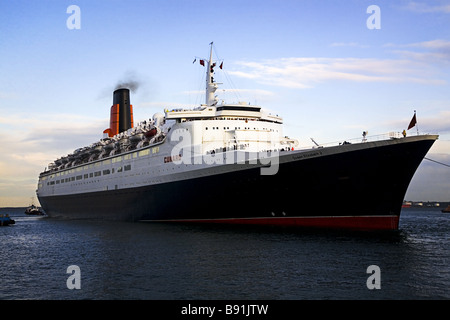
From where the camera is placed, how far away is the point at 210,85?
Result: 146 ft

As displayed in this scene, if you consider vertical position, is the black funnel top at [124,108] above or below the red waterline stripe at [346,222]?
above

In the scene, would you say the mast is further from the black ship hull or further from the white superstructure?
the black ship hull

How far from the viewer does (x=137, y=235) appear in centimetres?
3231

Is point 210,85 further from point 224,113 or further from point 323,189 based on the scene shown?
point 323,189

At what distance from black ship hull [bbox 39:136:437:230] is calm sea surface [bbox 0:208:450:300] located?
57.1 inches

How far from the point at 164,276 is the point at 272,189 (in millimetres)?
14984

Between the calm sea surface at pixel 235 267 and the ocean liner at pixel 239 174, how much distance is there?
224cm

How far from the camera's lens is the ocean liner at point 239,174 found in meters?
27.9

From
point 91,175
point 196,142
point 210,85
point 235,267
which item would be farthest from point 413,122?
point 91,175

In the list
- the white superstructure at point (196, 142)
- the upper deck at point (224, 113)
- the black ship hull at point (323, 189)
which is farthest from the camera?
the upper deck at point (224, 113)

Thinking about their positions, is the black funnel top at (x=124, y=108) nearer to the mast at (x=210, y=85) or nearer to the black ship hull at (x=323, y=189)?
the mast at (x=210, y=85)

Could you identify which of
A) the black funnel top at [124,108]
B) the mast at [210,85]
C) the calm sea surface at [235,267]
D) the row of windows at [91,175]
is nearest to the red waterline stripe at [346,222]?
the calm sea surface at [235,267]
